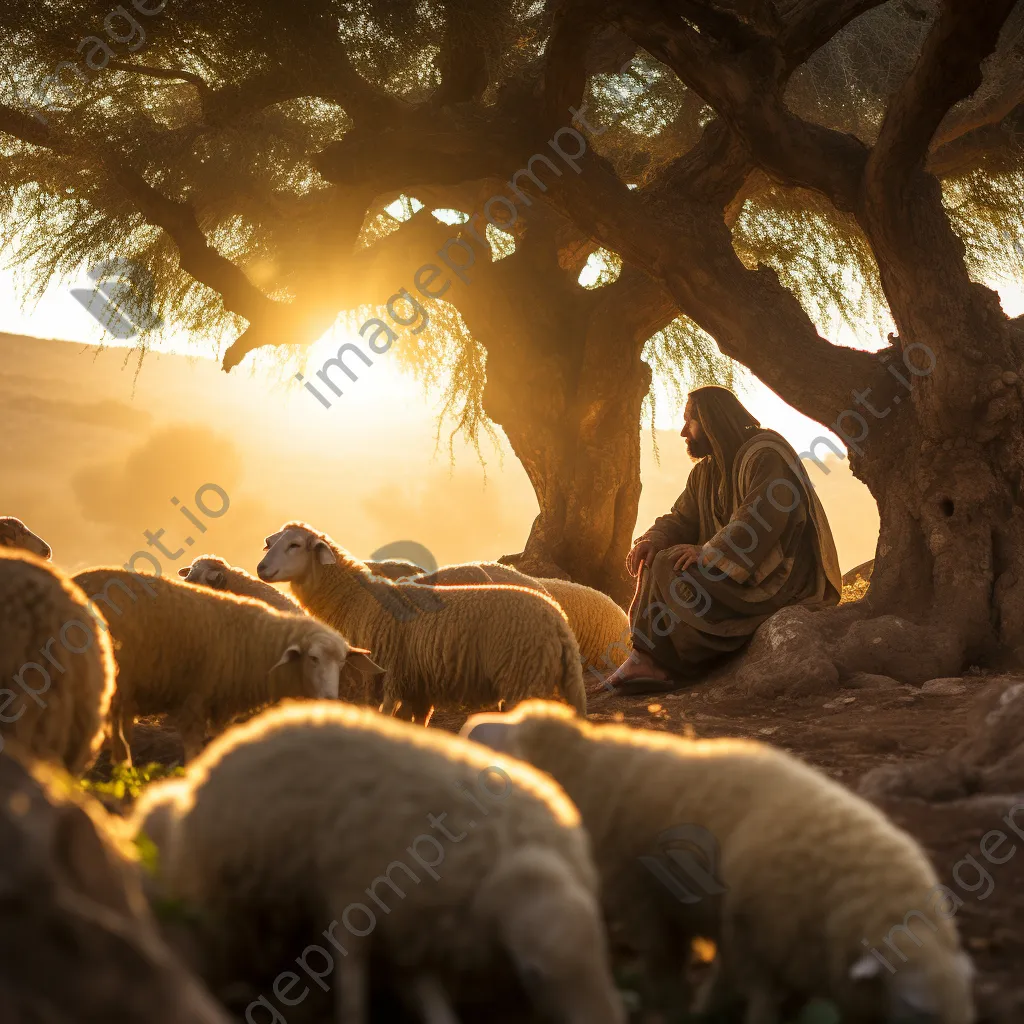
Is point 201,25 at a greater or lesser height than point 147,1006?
greater

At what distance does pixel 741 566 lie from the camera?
8195mm

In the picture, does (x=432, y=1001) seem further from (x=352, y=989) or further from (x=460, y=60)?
(x=460, y=60)

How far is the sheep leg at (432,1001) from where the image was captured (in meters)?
1.62

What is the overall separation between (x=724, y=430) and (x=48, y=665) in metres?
6.37

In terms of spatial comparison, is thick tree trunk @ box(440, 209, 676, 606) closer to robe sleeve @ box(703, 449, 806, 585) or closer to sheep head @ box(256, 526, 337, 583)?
robe sleeve @ box(703, 449, 806, 585)

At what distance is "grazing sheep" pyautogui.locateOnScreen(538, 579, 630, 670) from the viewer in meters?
9.68

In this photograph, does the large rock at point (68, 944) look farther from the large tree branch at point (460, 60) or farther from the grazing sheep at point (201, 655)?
the large tree branch at point (460, 60)

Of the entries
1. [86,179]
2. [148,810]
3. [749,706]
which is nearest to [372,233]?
[86,179]

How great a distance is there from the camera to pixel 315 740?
1.98 m

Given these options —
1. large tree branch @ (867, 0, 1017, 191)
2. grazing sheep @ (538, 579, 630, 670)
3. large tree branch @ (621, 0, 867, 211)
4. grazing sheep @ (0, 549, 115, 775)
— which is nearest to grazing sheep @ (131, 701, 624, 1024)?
grazing sheep @ (0, 549, 115, 775)

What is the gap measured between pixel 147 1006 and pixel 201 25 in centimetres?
1032

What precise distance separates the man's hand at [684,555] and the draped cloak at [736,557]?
0.03m

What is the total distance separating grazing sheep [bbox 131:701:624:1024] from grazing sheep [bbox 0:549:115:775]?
128 centimetres

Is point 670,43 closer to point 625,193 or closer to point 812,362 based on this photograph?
point 625,193
